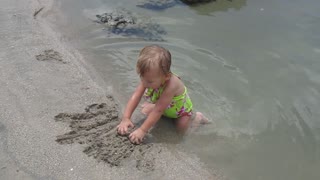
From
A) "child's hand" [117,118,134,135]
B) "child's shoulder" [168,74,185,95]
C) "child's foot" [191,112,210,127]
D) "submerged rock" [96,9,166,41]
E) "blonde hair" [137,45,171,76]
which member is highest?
"blonde hair" [137,45,171,76]

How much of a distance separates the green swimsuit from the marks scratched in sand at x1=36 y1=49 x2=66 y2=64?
4.36ft

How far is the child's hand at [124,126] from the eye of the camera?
149 inches

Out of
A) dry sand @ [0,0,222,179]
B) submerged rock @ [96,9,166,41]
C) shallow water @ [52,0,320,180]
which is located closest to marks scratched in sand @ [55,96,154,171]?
dry sand @ [0,0,222,179]

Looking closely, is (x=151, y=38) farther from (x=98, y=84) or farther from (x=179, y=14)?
A: (x=98, y=84)

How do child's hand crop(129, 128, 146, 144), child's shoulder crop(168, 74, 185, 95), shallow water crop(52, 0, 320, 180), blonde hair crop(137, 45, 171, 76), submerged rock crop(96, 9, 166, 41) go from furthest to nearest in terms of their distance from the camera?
submerged rock crop(96, 9, 166, 41)
shallow water crop(52, 0, 320, 180)
child's shoulder crop(168, 74, 185, 95)
child's hand crop(129, 128, 146, 144)
blonde hair crop(137, 45, 171, 76)

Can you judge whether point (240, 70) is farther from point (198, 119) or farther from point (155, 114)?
point (155, 114)

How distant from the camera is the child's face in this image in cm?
353

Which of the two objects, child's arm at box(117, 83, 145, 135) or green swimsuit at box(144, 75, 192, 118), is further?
green swimsuit at box(144, 75, 192, 118)

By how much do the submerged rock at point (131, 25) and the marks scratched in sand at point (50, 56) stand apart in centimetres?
106

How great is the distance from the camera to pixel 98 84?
4.59m

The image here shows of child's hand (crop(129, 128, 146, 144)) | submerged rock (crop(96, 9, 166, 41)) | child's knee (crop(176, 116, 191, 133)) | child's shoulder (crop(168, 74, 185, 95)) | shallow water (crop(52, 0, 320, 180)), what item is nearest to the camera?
child's hand (crop(129, 128, 146, 144))

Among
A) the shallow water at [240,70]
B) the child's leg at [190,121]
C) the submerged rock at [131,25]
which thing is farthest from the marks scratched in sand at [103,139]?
the submerged rock at [131,25]

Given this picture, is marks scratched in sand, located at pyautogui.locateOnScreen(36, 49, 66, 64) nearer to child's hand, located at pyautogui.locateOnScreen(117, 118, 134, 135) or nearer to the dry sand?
the dry sand

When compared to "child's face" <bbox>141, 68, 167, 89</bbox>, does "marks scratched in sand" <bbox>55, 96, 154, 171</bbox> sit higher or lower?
lower
